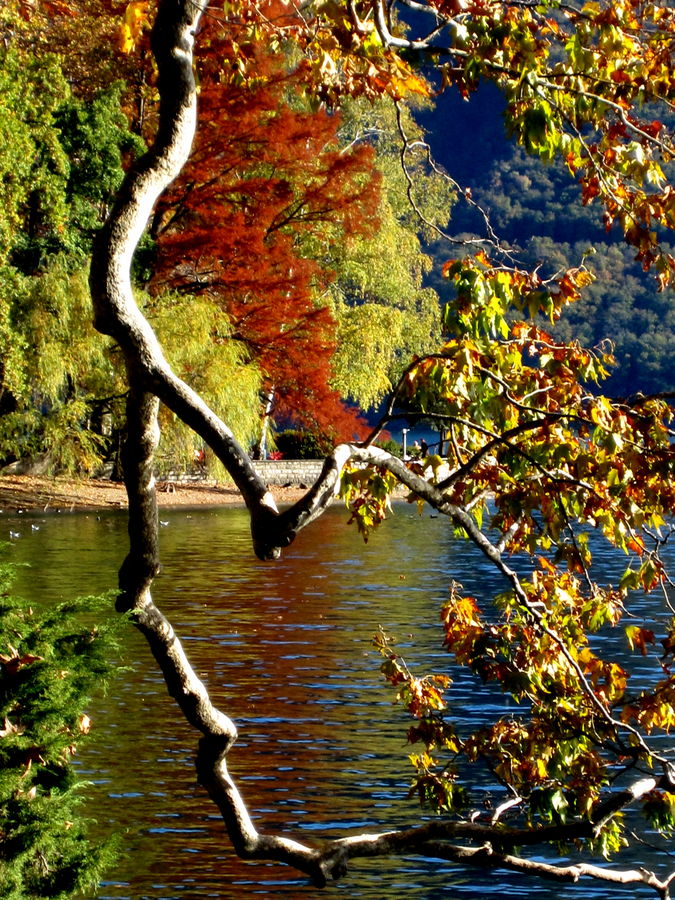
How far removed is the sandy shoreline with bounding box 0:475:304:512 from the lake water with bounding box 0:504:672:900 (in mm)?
9190

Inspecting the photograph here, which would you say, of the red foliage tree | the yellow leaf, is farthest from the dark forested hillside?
the yellow leaf

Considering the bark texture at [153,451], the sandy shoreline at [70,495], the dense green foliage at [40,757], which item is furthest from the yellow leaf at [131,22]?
the sandy shoreline at [70,495]

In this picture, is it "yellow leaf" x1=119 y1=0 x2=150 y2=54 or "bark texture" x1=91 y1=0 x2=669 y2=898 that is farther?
"yellow leaf" x1=119 y1=0 x2=150 y2=54

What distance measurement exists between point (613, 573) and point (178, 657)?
1909 centimetres

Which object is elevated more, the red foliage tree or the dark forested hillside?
the dark forested hillside

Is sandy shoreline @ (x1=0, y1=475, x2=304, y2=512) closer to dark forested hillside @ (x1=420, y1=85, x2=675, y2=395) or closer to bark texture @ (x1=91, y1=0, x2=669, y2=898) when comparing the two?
dark forested hillside @ (x1=420, y1=85, x2=675, y2=395)

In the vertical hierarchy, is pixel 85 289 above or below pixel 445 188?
below

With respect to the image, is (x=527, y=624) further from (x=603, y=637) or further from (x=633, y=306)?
(x=633, y=306)

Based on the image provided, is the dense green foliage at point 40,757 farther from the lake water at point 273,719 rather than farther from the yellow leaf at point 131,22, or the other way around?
the yellow leaf at point 131,22

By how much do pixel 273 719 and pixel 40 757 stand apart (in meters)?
6.70

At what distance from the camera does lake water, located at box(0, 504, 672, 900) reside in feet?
25.5

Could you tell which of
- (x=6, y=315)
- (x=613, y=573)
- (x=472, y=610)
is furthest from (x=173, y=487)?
(x=472, y=610)

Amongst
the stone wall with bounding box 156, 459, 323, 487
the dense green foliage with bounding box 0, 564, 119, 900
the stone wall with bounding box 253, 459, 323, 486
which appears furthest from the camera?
the stone wall with bounding box 253, 459, 323, 486

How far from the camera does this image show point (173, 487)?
38.6 m
